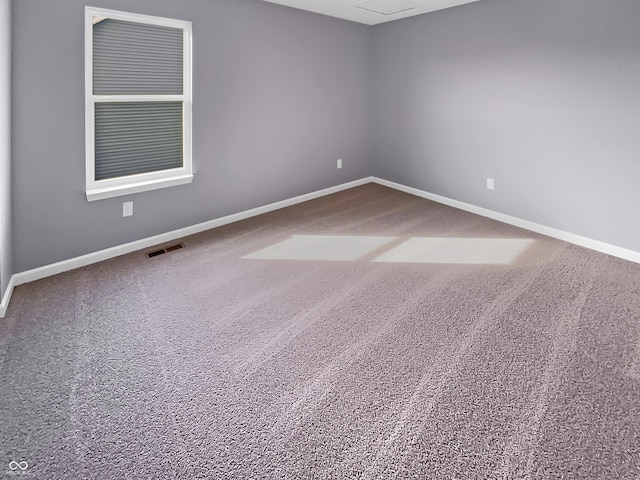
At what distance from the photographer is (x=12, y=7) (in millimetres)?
2729

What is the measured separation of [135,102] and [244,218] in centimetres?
156

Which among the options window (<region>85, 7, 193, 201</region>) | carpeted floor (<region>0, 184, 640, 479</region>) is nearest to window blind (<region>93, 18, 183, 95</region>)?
window (<region>85, 7, 193, 201</region>)

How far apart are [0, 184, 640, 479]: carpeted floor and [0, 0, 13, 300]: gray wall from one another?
0.30 meters

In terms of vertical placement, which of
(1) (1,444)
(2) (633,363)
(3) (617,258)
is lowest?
(1) (1,444)

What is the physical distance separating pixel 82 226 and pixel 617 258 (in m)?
4.43

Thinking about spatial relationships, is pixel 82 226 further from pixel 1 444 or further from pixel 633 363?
pixel 633 363

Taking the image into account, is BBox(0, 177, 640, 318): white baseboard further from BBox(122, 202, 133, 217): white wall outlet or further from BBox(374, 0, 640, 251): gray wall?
BBox(122, 202, 133, 217): white wall outlet

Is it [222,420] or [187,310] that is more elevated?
[187,310]

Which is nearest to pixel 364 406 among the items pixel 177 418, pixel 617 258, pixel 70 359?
→ pixel 177 418

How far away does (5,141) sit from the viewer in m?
2.69

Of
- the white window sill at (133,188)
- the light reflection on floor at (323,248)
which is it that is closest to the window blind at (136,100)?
the white window sill at (133,188)

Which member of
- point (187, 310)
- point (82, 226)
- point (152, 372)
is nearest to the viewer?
point (152, 372)

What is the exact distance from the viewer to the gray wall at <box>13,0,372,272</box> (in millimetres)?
2943

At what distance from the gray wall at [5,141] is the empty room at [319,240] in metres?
0.04
